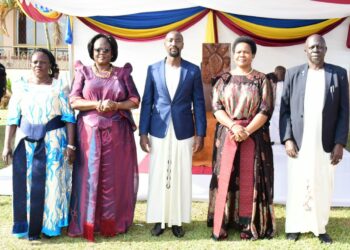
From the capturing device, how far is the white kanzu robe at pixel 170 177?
3.70m

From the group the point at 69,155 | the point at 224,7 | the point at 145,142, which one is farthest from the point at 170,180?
the point at 224,7

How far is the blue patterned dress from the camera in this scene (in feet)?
11.6

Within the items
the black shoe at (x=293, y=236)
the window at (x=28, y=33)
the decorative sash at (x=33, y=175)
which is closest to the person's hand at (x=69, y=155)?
the decorative sash at (x=33, y=175)

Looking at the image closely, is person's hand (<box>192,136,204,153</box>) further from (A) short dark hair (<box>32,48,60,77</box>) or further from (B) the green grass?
(A) short dark hair (<box>32,48,60,77</box>)

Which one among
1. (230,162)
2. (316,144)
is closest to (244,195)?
(230,162)

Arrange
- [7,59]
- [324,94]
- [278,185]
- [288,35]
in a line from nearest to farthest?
[324,94], [278,185], [288,35], [7,59]

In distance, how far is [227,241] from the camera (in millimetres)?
3617

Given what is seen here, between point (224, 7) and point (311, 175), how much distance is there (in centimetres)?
297

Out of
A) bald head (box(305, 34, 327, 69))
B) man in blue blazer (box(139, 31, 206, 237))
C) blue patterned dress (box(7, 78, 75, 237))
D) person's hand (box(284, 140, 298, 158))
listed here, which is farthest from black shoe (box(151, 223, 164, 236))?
bald head (box(305, 34, 327, 69))

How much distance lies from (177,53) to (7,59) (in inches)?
585

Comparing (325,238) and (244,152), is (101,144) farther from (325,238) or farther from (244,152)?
(325,238)

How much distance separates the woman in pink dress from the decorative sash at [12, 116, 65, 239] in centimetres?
26

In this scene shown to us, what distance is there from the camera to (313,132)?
3.52 m

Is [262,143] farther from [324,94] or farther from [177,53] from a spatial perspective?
[177,53]
